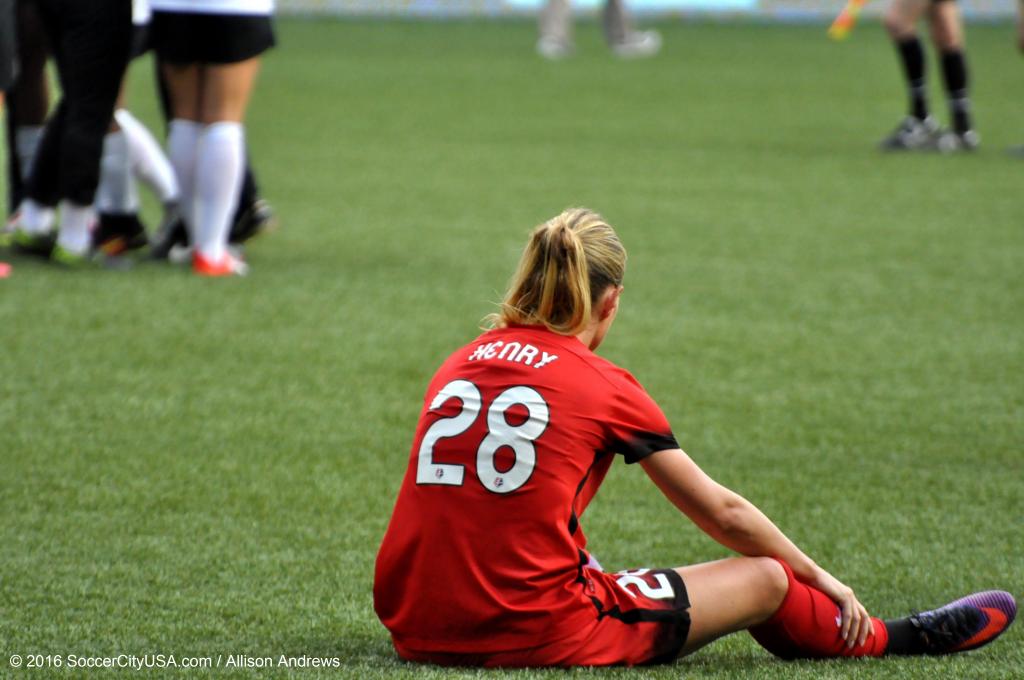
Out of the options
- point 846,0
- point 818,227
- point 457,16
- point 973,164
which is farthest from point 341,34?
point 818,227

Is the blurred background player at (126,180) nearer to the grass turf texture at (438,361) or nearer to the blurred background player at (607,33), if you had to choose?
the grass turf texture at (438,361)

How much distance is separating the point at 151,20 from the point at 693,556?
3.27 m

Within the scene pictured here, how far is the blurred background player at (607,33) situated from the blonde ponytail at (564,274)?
14.2 metres

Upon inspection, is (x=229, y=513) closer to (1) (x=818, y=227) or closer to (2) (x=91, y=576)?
(2) (x=91, y=576)

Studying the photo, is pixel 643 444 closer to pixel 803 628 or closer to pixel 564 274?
pixel 564 274

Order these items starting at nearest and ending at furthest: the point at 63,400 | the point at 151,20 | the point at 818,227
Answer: the point at 63,400 → the point at 151,20 → the point at 818,227

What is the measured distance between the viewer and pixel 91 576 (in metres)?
3.00

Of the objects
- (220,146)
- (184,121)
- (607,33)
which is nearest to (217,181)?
(220,146)

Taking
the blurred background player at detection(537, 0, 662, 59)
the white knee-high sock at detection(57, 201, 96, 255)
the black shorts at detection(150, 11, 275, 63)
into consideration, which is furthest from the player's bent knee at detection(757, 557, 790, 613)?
the blurred background player at detection(537, 0, 662, 59)

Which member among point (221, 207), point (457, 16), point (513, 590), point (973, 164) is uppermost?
point (513, 590)

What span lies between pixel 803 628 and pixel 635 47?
15.0 metres

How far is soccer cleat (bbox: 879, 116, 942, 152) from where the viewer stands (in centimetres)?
973

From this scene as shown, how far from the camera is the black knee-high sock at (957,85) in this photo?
9.52 meters

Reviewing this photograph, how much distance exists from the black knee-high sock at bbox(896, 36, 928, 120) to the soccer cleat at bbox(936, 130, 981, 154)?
20cm
